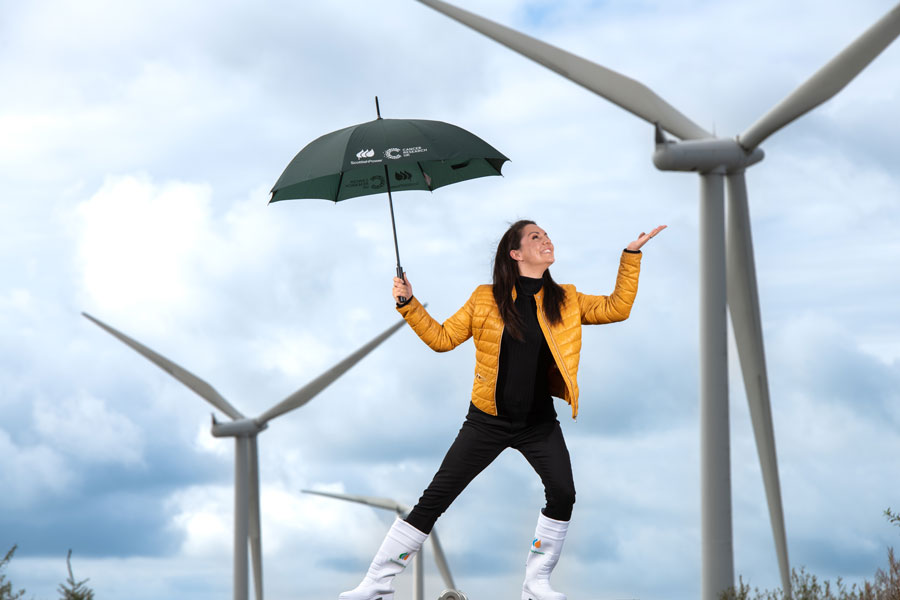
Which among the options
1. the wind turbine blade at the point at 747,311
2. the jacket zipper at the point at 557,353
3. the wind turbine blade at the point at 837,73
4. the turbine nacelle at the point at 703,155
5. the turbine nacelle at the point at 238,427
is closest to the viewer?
the jacket zipper at the point at 557,353

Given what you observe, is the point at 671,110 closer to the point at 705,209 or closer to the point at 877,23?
the point at 705,209

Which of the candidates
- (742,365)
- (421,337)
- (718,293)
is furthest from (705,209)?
(421,337)

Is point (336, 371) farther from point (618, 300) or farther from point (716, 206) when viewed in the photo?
point (618, 300)

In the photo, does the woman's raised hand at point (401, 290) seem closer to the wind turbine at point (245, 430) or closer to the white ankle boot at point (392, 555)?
the white ankle boot at point (392, 555)

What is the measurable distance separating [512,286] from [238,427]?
22721 mm

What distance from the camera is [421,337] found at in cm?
1262

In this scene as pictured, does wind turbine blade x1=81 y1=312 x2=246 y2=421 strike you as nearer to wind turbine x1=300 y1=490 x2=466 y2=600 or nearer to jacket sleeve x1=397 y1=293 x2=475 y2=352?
wind turbine x1=300 y1=490 x2=466 y2=600

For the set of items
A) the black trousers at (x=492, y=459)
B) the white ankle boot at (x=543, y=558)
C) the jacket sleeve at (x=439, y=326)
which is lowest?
the white ankle boot at (x=543, y=558)

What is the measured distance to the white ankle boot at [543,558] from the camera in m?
12.9

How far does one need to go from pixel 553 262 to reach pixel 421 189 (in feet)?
6.03

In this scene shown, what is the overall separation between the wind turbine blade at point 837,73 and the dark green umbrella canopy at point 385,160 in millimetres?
6434

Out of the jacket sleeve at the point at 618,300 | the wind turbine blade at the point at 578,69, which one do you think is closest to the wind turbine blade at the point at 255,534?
the wind turbine blade at the point at 578,69

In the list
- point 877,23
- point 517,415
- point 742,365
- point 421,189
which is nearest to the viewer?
point 517,415

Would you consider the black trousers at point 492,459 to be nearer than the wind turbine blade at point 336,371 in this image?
Yes
